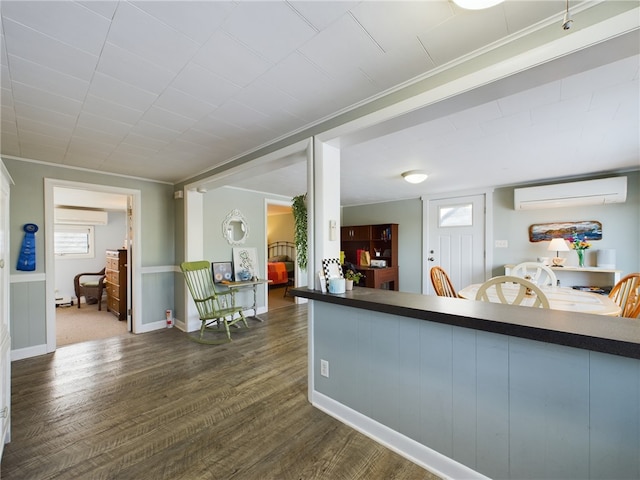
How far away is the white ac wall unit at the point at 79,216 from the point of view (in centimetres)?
604

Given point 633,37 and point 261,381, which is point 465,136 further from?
point 261,381

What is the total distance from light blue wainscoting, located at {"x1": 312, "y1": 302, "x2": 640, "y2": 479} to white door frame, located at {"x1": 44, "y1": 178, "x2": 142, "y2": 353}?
3476 millimetres

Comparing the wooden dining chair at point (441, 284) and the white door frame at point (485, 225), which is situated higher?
the white door frame at point (485, 225)

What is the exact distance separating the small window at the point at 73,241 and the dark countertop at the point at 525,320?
723 centimetres

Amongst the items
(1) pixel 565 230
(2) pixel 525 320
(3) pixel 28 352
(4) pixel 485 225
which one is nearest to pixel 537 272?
(1) pixel 565 230

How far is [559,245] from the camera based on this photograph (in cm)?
390

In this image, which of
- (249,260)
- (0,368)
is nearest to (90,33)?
(0,368)

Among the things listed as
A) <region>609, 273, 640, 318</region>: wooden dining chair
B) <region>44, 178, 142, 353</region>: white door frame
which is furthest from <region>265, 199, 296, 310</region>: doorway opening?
<region>609, 273, 640, 318</region>: wooden dining chair

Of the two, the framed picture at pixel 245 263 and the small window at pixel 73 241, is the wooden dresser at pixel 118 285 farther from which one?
the framed picture at pixel 245 263

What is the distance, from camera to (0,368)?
1.52 meters

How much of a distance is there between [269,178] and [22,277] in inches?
123

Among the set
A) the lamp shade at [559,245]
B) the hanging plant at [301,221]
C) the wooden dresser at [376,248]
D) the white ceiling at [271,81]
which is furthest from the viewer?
the wooden dresser at [376,248]

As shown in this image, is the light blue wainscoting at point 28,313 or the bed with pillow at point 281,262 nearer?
the light blue wainscoting at point 28,313

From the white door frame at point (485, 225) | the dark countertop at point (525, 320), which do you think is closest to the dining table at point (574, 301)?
the dark countertop at point (525, 320)
